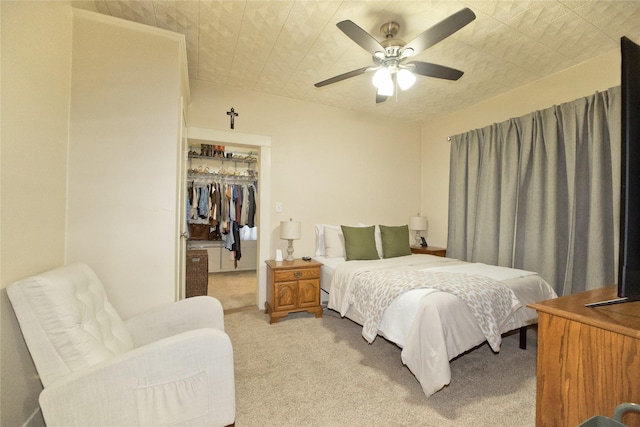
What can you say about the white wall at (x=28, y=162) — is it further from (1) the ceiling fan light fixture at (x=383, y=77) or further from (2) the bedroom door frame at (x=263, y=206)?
(1) the ceiling fan light fixture at (x=383, y=77)

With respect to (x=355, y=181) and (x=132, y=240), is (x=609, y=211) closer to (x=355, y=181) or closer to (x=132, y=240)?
(x=355, y=181)

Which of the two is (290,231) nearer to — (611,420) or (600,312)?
(600,312)

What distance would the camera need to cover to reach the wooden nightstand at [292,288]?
3.00 metres

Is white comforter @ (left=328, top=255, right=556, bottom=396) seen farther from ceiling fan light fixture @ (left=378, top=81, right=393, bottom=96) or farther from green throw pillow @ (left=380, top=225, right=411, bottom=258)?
ceiling fan light fixture @ (left=378, top=81, right=393, bottom=96)

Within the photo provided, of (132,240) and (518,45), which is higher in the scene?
(518,45)

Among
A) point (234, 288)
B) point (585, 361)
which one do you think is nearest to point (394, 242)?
point (234, 288)

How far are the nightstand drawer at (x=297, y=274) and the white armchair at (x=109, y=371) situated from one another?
1.79 metres

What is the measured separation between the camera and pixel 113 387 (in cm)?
105

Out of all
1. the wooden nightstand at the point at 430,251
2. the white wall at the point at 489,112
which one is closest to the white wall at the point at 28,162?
the wooden nightstand at the point at 430,251

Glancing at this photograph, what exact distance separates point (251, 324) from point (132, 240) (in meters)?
1.52

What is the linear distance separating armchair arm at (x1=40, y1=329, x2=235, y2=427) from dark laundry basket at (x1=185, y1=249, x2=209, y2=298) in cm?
234

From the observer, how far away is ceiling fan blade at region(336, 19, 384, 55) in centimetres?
164

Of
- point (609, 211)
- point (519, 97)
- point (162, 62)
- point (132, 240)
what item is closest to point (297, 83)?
point (162, 62)

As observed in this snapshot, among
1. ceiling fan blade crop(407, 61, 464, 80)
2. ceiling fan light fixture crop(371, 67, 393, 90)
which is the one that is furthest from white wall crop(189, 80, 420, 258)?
ceiling fan blade crop(407, 61, 464, 80)
